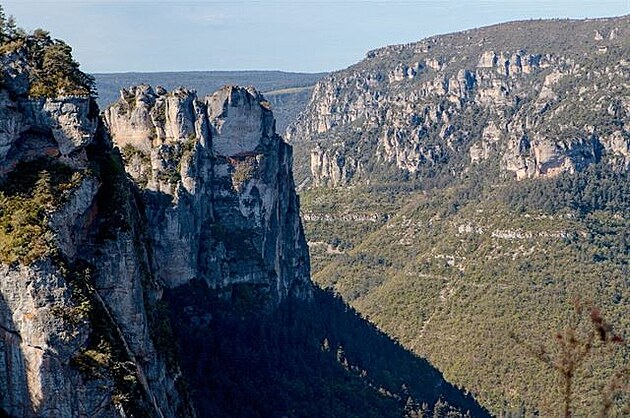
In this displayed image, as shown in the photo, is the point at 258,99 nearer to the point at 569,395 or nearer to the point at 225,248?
the point at 225,248

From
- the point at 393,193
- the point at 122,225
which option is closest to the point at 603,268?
the point at 393,193

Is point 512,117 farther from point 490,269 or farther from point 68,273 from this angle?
point 68,273

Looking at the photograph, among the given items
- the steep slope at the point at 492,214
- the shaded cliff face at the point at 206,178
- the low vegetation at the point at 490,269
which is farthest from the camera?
the steep slope at the point at 492,214

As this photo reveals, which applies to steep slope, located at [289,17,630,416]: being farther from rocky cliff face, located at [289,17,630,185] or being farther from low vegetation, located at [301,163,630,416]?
rocky cliff face, located at [289,17,630,185]

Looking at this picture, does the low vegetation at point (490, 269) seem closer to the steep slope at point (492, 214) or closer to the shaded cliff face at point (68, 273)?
the steep slope at point (492, 214)

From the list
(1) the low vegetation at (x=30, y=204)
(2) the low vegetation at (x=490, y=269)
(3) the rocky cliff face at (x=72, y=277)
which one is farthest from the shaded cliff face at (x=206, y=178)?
(2) the low vegetation at (x=490, y=269)
